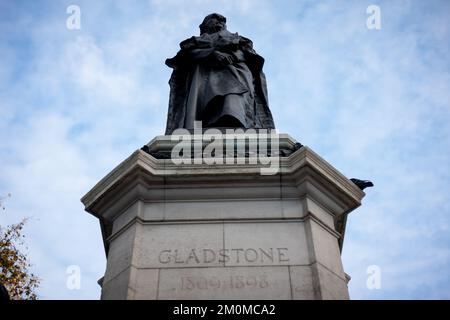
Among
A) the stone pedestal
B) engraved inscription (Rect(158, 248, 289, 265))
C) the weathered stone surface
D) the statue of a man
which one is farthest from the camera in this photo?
the statue of a man

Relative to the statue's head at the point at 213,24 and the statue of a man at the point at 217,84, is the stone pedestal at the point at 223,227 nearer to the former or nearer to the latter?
the statue of a man at the point at 217,84

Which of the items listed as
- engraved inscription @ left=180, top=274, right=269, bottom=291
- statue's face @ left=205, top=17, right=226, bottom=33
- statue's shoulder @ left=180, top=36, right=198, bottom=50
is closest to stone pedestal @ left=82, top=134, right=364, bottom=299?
engraved inscription @ left=180, top=274, right=269, bottom=291

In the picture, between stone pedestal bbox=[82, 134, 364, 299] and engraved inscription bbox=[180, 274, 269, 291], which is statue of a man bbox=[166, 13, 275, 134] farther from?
engraved inscription bbox=[180, 274, 269, 291]

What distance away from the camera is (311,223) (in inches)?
294

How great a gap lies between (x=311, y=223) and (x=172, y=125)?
4.65 m

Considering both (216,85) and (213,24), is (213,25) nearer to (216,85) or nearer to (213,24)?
(213,24)

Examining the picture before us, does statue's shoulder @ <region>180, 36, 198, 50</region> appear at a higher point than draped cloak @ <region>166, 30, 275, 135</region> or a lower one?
higher

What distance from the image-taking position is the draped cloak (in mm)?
10617

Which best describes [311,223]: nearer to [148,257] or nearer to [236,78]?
[148,257]

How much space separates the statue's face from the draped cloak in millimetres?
409

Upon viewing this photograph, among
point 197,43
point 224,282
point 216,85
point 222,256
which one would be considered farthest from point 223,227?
point 197,43

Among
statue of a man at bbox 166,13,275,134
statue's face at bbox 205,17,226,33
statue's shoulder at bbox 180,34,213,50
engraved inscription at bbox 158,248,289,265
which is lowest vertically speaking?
engraved inscription at bbox 158,248,289,265
